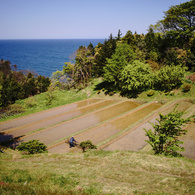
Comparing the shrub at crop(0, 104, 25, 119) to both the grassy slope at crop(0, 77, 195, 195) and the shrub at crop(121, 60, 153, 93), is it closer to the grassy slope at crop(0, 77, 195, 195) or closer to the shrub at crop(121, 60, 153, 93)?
the grassy slope at crop(0, 77, 195, 195)

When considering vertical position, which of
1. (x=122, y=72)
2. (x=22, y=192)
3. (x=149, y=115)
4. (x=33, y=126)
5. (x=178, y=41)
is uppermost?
(x=178, y=41)

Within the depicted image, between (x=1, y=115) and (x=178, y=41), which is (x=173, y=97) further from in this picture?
(x=1, y=115)

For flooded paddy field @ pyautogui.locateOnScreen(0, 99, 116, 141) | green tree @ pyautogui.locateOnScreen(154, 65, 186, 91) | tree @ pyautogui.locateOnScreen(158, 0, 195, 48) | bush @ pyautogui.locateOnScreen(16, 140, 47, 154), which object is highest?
tree @ pyautogui.locateOnScreen(158, 0, 195, 48)

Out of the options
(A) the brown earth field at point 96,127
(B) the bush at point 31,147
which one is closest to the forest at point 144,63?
(A) the brown earth field at point 96,127

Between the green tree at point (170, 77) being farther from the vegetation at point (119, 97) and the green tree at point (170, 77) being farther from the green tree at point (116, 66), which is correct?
the green tree at point (116, 66)

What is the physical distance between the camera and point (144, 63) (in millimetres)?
33344

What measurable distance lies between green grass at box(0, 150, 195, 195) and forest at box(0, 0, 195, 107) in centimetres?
1742

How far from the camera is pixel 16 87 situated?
32.5m

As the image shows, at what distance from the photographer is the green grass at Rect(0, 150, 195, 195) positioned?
6121 millimetres

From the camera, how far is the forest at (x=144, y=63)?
86.4 ft

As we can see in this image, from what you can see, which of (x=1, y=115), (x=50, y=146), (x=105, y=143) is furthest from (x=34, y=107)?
(x=105, y=143)

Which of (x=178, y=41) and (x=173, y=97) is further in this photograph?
(x=178, y=41)

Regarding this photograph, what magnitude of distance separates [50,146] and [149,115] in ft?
39.3

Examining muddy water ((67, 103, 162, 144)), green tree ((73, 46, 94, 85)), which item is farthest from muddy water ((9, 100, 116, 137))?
green tree ((73, 46, 94, 85))
